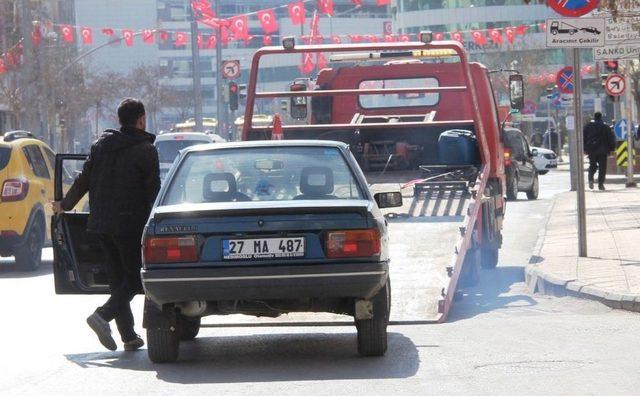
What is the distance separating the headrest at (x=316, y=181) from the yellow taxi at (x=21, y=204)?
10.3m

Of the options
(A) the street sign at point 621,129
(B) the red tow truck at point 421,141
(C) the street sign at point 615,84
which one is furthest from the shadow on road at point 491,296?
(A) the street sign at point 621,129

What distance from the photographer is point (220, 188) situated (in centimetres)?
1010

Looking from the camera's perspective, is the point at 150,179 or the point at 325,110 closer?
the point at 150,179

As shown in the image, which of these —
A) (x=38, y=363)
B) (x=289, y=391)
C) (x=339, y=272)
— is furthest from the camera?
(x=38, y=363)

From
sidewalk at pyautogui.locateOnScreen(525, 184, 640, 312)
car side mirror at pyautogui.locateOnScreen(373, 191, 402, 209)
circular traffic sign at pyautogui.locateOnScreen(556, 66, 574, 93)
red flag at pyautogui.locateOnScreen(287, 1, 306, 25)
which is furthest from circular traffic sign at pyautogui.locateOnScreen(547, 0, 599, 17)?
red flag at pyautogui.locateOnScreen(287, 1, 306, 25)

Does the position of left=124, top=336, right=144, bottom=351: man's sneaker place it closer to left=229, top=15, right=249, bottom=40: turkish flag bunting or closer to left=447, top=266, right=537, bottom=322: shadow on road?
left=447, top=266, right=537, bottom=322: shadow on road

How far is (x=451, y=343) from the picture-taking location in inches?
425

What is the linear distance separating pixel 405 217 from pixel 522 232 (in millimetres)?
9485

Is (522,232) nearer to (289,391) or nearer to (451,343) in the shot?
(451,343)

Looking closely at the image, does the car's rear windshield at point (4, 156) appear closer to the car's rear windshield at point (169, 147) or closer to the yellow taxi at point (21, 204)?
the yellow taxi at point (21, 204)

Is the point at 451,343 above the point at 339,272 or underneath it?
underneath

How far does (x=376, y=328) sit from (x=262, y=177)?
125cm

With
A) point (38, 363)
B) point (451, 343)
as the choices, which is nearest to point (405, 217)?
point (451, 343)

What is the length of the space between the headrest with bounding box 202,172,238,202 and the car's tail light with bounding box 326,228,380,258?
820mm
